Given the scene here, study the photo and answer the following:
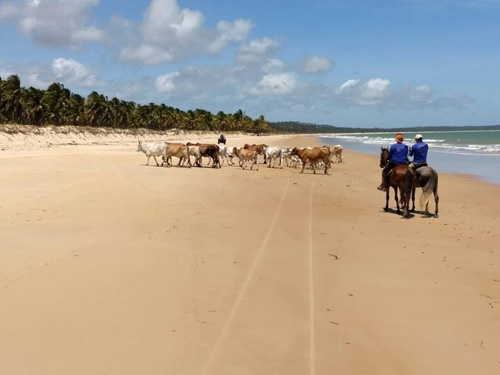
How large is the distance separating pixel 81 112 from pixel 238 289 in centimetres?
8691

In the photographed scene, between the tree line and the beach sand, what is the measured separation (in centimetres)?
6024

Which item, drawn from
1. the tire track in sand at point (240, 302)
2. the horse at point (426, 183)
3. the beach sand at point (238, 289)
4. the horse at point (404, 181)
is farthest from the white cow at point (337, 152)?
the tire track in sand at point (240, 302)

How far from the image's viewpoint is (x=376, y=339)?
5.20 m

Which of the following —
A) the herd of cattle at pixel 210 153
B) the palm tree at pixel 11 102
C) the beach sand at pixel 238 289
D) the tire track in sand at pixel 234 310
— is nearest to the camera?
the tire track in sand at pixel 234 310

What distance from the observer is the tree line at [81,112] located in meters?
67.8

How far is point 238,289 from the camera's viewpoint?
6.52 m

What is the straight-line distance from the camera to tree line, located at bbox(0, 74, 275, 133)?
223 ft

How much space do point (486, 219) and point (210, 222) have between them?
7.49m

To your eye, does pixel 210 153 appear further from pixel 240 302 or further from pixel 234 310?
pixel 234 310

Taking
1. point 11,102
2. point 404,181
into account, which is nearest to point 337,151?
point 404,181

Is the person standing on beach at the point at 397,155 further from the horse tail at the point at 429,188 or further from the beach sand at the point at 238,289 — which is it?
the beach sand at the point at 238,289

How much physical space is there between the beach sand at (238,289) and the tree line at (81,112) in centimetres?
6024

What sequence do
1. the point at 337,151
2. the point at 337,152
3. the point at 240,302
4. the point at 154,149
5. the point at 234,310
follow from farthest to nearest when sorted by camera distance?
the point at 337,152 → the point at 337,151 → the point at 154,149 → the point at 240,302 → the point at 234,310

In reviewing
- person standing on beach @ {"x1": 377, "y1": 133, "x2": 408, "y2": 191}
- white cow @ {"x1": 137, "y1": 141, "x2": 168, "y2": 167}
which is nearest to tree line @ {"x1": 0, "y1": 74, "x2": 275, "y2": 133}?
white cow @ {"x1": 137, "y1": 141, "x2": 168, "y2": 167}
